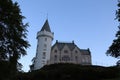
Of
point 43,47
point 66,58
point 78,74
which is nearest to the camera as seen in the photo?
point 78,74

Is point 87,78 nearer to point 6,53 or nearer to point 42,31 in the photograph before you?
point 6,53

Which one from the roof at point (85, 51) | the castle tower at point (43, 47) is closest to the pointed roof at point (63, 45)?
the castle tower at point (43, 47)

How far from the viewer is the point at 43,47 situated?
9275 cm

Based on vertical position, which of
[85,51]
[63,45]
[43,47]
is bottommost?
[85,51]

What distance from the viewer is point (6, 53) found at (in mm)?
22234

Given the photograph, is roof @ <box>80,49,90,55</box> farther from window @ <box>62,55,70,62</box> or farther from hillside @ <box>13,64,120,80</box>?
hillside @ <box>13,64,120,80</box>

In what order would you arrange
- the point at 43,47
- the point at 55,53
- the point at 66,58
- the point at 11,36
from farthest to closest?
the point at 55,53 → the point at 66,58 → the point at 43,47 → the point at 11,36

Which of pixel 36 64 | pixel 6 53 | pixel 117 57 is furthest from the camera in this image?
pixel 36 64

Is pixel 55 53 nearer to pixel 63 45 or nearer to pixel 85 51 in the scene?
pixel 63 45

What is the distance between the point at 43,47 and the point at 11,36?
230 ft

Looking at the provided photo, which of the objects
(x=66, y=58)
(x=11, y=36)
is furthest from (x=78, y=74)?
(x=66, y=58)

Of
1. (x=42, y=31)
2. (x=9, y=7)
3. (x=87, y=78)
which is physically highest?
(x=42, y=31)

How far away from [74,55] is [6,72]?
Result: 72854 mm

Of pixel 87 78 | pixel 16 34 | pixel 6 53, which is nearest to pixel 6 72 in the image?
pixel 6 53
